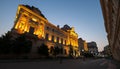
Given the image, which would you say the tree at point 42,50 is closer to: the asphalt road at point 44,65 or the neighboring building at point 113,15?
the asphalt road at point 44,65

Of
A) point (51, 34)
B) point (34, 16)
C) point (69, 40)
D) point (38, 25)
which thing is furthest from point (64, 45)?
point (34, 16)

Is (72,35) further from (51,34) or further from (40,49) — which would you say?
(40,49)

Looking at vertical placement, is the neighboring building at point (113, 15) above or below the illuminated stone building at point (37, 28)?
below

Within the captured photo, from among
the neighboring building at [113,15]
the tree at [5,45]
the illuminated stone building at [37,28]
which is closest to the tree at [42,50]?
the illuminated stone building at [37,28]

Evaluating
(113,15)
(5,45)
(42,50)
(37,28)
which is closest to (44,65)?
(113,15)

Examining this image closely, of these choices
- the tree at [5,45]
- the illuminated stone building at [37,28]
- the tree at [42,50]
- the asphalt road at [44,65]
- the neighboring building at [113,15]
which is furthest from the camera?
the tree at [42,50]

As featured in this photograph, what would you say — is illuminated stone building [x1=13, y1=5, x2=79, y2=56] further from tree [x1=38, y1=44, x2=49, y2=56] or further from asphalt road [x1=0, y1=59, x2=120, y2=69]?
asphalt road [x1=0, y1=59, x2=120, y2=69]

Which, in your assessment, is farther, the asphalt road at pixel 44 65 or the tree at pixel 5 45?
the tree at pixel 5 45

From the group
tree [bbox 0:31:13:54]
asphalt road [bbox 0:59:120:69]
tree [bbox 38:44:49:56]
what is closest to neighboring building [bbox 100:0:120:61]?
asphalt road [bbox 0:59:120:69]

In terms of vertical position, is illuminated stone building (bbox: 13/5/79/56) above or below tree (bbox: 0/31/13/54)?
above

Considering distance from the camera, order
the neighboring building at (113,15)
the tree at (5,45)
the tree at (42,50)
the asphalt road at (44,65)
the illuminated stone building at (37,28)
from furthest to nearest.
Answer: the tree at (42,50) < the illuminated stone building at (37,28) < the tree at (5,45) < the asphalt road at (44,65) < the neighboring building at (113,15)

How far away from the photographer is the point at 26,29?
28422 mm

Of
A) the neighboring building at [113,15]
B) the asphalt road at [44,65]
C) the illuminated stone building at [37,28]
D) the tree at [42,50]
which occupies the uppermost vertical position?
the illuminated stone building at [37,28]

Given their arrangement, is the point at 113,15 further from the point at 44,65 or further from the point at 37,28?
the point at 37,28
